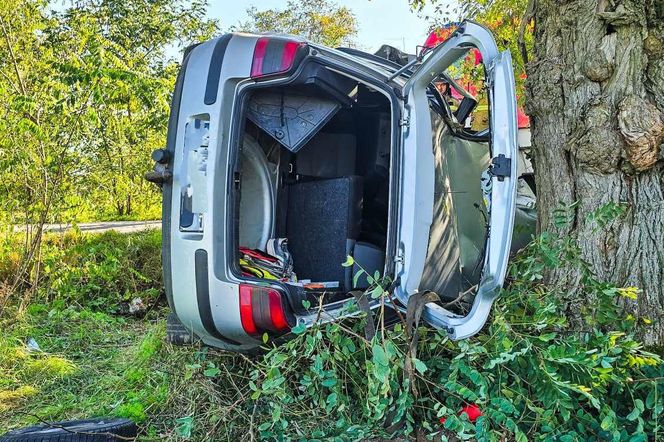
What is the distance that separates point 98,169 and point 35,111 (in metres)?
0.80

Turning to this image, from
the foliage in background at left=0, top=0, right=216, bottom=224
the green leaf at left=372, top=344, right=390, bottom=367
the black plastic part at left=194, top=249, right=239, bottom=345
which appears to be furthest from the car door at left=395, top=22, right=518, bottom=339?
the foliage in background at left=0, top=0, right=216, bottom=224

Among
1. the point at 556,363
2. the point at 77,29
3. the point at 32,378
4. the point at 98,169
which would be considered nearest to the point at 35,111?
the point at 98,169

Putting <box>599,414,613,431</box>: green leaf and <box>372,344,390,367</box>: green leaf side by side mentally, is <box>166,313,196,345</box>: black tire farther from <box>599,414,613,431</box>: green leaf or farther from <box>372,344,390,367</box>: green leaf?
<box>599,414,613,431</box>: green leaf

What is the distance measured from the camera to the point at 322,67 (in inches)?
120

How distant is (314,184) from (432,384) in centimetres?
149

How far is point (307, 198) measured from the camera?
367 cm

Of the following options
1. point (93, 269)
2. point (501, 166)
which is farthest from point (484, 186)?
point (93, 269)

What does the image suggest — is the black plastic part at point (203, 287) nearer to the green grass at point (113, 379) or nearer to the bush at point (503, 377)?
the green grass at point (113, 379)

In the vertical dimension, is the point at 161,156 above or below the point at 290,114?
below

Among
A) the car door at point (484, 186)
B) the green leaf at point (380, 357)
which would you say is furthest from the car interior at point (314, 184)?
the green leaf at point (380, 357)

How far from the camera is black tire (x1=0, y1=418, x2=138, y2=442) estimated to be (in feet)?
8.72

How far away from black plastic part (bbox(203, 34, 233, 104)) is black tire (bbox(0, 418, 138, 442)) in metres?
1.69

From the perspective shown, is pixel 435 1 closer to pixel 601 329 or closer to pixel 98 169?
pixel 98 169

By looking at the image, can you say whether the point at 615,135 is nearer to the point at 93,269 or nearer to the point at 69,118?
the point at 69,118
